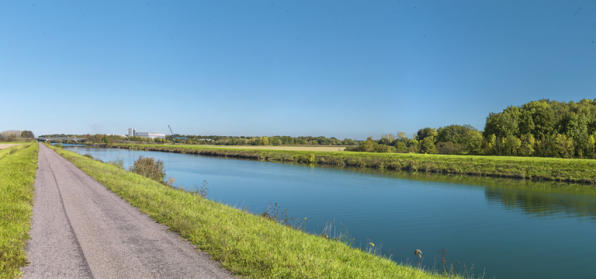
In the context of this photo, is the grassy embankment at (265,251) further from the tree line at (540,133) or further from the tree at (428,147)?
the tree at (428,147)

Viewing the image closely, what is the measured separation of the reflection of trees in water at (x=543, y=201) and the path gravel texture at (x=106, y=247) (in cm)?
1864

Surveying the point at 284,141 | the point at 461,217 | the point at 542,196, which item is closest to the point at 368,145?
the point at 542,196

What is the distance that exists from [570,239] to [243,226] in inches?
522

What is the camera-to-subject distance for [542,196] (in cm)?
2252

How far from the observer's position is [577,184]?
95.2ft

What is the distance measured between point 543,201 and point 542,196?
2.41 meters

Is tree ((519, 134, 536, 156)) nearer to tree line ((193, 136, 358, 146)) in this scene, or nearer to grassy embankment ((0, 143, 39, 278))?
grassy embankment ((0, 143, 39, 278))

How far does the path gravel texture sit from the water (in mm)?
6676

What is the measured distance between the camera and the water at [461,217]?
33.8 feet

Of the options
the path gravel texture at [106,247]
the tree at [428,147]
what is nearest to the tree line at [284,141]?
the tree at [428,147]

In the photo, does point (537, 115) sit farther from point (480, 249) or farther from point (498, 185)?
point (480, 249)

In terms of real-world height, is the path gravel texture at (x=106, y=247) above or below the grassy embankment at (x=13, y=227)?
below

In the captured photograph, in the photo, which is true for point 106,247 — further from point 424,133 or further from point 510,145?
point 424,133

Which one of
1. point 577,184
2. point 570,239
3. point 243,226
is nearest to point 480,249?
point 570,239
